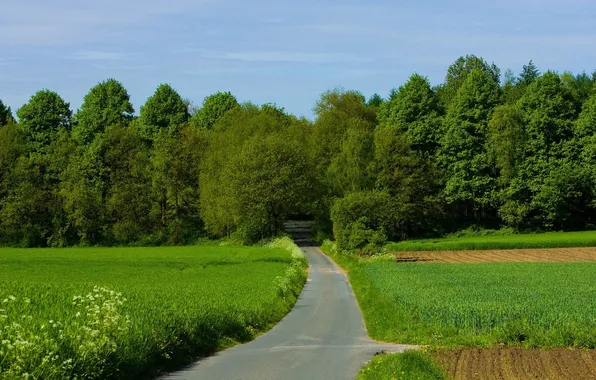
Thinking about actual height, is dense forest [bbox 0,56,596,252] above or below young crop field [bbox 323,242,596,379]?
above

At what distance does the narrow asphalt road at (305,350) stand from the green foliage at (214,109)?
3274 inches

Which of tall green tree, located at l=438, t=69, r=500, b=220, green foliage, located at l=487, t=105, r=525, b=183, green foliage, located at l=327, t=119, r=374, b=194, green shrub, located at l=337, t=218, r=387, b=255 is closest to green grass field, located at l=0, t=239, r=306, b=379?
green shrub, located at l=337, t=218, r=387, b=255

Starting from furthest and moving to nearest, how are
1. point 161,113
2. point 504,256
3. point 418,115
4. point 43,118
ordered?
point 161,113 → point 43,118 → point 418,115 → point 504,256

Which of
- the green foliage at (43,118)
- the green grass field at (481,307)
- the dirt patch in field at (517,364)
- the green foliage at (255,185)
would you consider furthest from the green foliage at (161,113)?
the dirt patch in field at (517,364)

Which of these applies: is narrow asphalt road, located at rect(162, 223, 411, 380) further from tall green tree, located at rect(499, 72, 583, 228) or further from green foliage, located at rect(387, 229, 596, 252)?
tall green tree, located at rect(499, 72, 583, 228)

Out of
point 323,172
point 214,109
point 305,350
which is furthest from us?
point 214,109

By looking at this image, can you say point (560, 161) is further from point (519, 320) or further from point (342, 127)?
point (519, 320)

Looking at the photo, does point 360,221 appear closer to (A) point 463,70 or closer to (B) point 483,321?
(B) point 483,321

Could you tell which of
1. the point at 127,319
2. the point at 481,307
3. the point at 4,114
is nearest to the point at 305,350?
the point at 127,319

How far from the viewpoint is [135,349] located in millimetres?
16703

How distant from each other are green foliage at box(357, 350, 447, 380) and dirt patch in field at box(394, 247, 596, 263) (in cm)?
4622

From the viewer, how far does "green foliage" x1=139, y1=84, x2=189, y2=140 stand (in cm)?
11000

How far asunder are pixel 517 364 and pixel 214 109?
4018 inches

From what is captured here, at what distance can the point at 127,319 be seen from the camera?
1664cm
